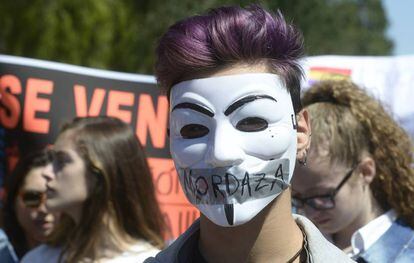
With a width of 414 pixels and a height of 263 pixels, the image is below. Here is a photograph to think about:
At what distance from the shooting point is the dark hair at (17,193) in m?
5.03

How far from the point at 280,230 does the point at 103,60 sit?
11.2 meters

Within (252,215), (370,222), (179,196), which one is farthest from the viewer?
(179,196)

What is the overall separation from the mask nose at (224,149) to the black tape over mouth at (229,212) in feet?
0.33

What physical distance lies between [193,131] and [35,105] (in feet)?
8.73

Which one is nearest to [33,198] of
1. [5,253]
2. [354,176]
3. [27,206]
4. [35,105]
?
[27,206]

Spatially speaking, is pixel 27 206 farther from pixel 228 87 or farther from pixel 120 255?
pixel 228 87

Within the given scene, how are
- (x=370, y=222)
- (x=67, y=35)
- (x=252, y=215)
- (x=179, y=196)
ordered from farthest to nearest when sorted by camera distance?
(x=67, y=35)
(x=179, y=196)
(x=370, y=222)
(x=252, y=215)

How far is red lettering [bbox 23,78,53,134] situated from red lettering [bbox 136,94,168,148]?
484 mm

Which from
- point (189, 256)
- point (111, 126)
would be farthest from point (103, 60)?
point (189, 256)

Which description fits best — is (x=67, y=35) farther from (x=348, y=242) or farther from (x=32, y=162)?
(x=348, y=242)

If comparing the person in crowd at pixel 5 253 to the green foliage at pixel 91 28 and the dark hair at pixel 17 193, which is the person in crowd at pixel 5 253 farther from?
Result: the green foliage at pixel 91 28

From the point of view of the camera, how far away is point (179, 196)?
197 inches

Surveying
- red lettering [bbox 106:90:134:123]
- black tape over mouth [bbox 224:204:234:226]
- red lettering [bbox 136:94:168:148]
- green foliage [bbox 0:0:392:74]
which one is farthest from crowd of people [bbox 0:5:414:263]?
green foliage [bbox 0:0:392:74]

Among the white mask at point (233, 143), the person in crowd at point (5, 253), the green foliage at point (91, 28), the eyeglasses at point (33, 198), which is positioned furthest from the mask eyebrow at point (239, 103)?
the green foliage at point (91, 28)
